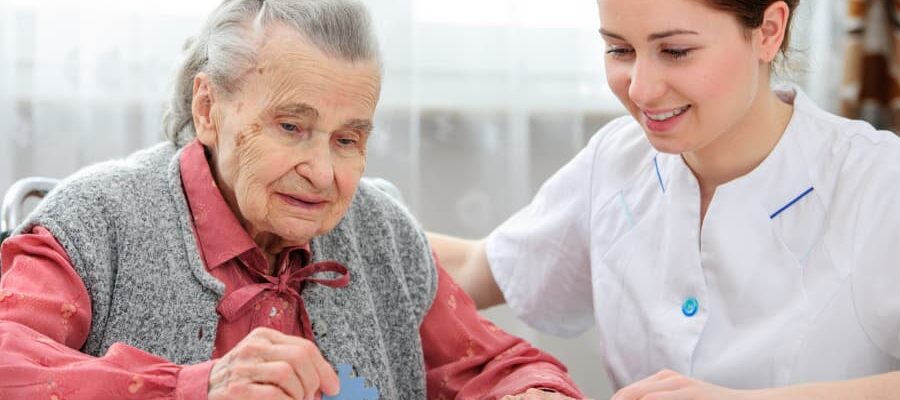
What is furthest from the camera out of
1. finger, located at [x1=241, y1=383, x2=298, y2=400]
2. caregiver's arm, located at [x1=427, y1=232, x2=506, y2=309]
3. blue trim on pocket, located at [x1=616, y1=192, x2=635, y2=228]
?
caregiver's arm, located at [x1=427, y1=232, x2=506, y2=309]

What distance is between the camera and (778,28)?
1.54 m

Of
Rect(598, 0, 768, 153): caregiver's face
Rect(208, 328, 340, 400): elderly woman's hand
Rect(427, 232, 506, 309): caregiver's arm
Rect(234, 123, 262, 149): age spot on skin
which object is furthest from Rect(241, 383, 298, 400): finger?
Rect(427, 232, 506, 309): caregiver's arm

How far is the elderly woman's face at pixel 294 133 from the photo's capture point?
4.51 ft

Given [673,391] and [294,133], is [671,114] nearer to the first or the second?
[673,391]

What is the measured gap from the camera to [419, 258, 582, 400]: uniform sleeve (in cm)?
158

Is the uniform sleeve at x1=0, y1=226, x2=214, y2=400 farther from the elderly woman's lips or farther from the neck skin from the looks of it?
the neck skin

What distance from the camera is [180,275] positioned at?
4.60 feet

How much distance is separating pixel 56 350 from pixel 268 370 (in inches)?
9.1

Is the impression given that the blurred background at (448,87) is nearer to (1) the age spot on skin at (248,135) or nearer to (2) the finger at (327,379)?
(1) the age spot on skin at (248,135)

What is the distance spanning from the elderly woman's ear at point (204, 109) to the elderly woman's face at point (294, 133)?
0.01 m

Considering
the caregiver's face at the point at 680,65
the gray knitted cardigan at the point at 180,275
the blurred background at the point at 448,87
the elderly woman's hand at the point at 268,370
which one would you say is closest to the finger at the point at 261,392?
the elderly woman's hand at the point at 268,370

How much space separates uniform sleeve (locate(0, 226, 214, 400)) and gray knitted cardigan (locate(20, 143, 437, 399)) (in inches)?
1.3

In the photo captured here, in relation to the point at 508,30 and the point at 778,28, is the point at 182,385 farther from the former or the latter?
the point at 508,30

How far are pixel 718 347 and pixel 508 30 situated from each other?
43.4 inches
